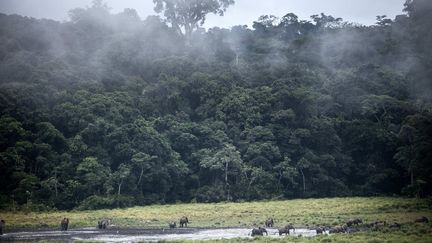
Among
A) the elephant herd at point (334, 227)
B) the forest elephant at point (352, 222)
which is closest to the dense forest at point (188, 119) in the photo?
the elephant herd at point (334, 227)

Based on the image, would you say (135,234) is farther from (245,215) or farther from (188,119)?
(188,119)

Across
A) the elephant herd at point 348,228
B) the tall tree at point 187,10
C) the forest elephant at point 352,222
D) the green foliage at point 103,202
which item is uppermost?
the tall tree at point 187,10

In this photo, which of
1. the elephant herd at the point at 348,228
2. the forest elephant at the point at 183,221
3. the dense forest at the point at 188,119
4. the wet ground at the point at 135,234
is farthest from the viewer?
the dense forest at the point at 188,119

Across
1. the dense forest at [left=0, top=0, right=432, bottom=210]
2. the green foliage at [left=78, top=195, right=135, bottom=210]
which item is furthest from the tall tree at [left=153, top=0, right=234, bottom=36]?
the green foliage at [left=78, top=195, right=135, bottom=210]

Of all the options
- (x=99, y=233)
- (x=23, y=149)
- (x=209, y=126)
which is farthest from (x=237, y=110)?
(x=99, y=233)

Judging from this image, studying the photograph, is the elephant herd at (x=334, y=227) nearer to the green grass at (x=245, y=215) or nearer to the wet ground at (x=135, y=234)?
the wet ground at (x=135, y=234)

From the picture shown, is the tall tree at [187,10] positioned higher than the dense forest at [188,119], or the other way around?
the tall tree at [187,10]

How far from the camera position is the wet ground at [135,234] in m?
37.1

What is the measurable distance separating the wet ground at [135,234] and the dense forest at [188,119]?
22.7 m

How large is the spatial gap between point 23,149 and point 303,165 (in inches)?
1662

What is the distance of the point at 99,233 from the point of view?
136 feet

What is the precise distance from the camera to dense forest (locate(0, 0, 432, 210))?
6850 cm

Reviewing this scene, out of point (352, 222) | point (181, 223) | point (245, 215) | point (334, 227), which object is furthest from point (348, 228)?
point (245, 215)

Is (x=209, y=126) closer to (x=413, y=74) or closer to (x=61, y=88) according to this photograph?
(x=61, y=88)
